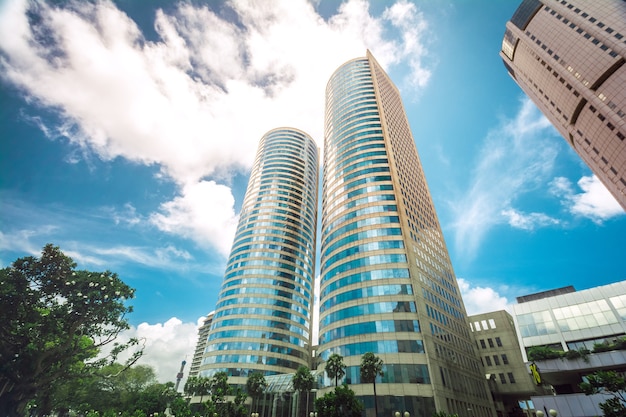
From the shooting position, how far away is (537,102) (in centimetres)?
11744

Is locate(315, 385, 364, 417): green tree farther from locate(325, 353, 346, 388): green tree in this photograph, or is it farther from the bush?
the bush

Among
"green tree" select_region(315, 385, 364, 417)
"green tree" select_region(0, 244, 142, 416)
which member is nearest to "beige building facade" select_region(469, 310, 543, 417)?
"green tree" select_region(315, 385, 364, 417)

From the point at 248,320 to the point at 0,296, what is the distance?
5868 centimetres

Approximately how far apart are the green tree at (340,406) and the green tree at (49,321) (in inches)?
1513

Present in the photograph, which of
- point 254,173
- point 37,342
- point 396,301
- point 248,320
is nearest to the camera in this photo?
point 37,342

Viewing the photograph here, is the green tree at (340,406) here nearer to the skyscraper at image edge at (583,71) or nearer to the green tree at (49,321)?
the green tree at (49,321)

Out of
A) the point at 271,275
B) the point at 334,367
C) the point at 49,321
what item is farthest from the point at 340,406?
the point at 271,275

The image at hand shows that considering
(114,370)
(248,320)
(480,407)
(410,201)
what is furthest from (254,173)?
(480,407)

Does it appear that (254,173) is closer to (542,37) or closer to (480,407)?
(480,407)

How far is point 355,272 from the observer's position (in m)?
65.1

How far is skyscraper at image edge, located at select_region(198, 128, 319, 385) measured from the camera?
87.2 m

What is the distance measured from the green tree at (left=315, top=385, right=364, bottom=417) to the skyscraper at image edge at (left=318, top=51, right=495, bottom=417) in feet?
41.3

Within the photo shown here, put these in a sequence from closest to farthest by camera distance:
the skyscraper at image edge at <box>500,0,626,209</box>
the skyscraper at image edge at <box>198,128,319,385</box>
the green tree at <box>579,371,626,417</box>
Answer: the green tree at <box>579,371,626,417</box> < the skyscraper at image edge at <box>500,0,626,209</box> < the skyscraper at image edge at <box>198,128,319,385</box>

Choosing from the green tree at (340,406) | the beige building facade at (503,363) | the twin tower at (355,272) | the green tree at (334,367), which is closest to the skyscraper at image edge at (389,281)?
the twin tower at (355,272)
